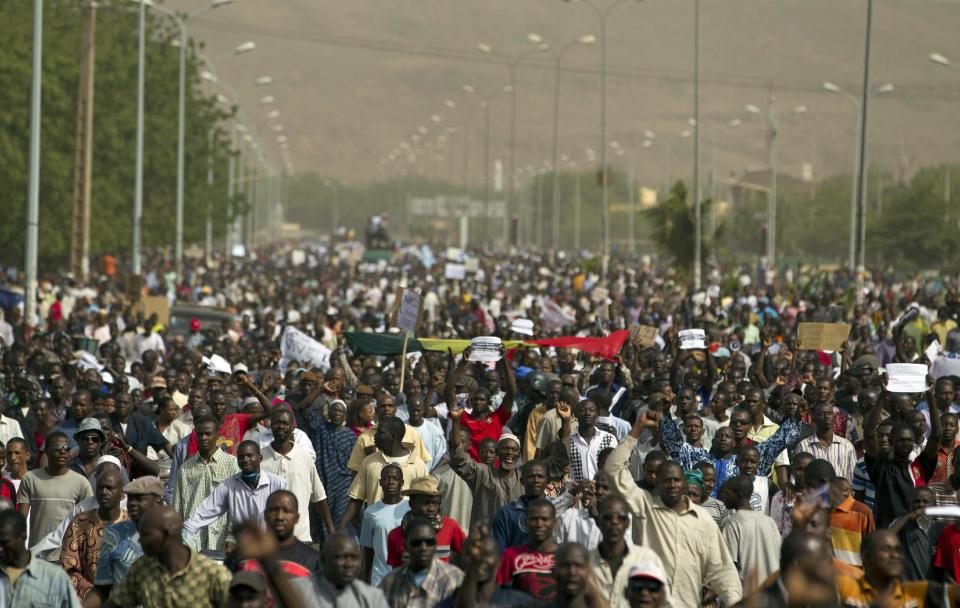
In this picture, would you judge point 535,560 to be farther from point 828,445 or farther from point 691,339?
point 691,339

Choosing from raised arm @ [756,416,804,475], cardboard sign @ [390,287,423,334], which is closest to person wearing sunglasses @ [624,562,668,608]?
raised arm @ [756,416,804,475]

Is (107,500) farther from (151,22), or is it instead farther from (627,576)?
(151,22)

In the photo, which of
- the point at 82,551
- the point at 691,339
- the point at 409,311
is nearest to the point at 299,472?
the point at 82,551

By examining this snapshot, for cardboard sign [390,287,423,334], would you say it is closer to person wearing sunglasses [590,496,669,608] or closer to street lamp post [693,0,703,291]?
person wearing sunglasses [590,496,669,608]

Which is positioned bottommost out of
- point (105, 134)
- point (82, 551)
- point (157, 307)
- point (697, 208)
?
point (82, 551)

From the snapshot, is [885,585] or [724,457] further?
[724,457]

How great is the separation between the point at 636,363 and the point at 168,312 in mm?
10900

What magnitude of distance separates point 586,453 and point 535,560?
10.2 feet


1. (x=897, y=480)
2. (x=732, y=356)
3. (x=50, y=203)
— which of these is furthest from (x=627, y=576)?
(x=50, y=203)

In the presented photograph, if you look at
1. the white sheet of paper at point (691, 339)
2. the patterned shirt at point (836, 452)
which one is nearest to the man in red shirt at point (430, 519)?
the patterned shirt at point (836, 452)

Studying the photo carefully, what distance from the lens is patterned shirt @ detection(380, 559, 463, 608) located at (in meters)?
7.78

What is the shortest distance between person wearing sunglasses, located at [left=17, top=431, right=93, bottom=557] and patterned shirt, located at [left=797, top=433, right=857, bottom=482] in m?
4.02

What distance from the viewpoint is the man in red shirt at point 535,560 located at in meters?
8.23

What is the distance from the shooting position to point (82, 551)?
930 cm
